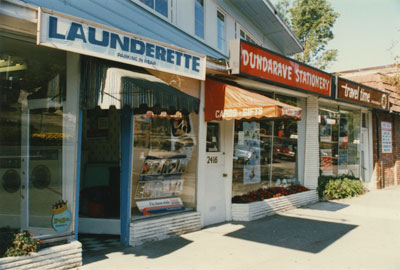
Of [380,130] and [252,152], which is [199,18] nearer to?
[252,152]

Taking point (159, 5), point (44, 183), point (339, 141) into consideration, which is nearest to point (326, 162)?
point (339, 141)

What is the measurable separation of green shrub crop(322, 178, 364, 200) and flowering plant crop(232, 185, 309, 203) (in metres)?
1.06

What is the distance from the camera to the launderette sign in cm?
412

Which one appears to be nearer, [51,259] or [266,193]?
[51,259]

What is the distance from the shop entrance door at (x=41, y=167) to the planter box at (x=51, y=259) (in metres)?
0.37

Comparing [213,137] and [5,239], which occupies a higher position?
[213,137]

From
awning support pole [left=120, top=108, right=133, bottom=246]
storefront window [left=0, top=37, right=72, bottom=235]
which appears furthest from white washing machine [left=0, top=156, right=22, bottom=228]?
awning support pole [left=120, top=108, right=133, bottom=246]

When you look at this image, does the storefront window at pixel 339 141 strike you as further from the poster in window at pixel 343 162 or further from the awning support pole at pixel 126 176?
the awning support pole at pixel 126 176

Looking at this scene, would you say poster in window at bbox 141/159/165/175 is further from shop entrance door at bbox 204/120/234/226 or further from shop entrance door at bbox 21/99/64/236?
shop entrance door at bbox 21/99/64/236

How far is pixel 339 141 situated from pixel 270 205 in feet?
17.7

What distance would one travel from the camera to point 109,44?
186 inches

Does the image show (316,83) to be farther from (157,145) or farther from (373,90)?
(157,145)

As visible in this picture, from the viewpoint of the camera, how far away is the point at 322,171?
453 inches

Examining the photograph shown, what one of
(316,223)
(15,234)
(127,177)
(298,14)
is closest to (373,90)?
(316,223)
